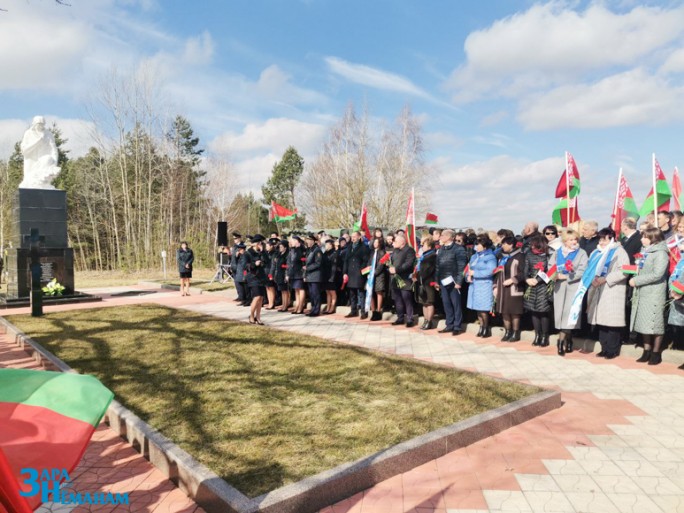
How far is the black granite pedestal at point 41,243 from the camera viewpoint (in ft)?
47.9

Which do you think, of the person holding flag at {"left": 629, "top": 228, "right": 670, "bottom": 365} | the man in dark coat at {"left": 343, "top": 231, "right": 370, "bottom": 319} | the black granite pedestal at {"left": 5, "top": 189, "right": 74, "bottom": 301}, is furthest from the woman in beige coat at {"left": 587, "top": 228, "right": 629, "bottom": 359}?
the black granite pedestal at {"left": 5, "top": 189, "right": 74, "bottom": 301}

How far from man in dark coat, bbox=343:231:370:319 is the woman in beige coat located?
5.00 meters

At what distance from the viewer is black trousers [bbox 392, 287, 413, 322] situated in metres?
10.2

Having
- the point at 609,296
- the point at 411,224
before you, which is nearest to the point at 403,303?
the point at 411,224

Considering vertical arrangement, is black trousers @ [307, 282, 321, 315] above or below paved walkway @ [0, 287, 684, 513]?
above

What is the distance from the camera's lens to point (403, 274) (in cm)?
1006

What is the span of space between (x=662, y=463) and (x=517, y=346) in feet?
14.4

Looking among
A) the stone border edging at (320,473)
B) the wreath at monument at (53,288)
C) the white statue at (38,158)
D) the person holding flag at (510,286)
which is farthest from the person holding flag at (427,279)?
the white statue at (38,158)

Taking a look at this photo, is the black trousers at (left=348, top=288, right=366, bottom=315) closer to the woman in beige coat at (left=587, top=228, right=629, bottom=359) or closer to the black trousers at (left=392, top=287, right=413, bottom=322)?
the black trousers at (left=392, top=287, right=413, bottom=322)

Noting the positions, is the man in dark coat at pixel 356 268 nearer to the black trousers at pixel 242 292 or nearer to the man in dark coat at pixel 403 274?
the man in dark coat at pixel 403 274

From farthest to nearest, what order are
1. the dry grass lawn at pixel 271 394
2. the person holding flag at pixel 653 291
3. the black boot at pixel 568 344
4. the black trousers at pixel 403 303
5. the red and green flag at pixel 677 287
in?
the black trousers at pixel 403 303
the black boot at pixel 568 344
the person holding flag at pixel 653 291
the red and green flag at pixel 677 287
the dry grass lawn at pixel 271 394

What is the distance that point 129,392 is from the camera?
531cm

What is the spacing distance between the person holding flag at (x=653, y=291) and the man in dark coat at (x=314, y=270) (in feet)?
21.7

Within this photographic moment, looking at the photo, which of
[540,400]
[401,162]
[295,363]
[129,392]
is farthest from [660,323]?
[401,162]
